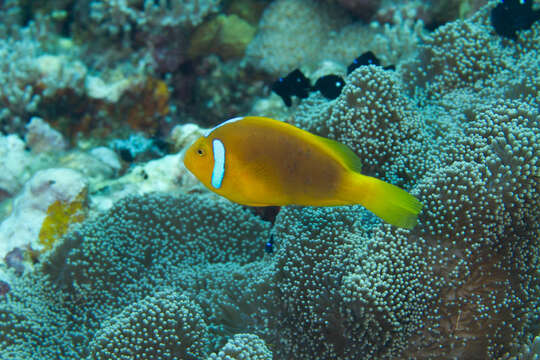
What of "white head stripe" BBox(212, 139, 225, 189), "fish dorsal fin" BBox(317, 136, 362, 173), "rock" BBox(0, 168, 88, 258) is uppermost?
"fish dorsal fin" BBox(317, 136, 362, 173)

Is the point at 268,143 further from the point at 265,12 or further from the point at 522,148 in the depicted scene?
the point at 265,12

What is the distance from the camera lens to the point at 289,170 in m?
1.75

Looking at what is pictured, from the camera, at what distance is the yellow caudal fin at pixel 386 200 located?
169 cm

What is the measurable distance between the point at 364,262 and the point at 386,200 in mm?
516

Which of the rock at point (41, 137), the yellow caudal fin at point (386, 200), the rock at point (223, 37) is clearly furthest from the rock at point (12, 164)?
the yellow caudal fin at point (386, 200)

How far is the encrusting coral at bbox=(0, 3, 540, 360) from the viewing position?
6.82ft

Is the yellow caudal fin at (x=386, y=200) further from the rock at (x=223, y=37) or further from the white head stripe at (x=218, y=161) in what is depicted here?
the rock at (x=223, y=37)

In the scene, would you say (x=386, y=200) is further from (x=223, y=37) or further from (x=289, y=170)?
(x=223, y=37)

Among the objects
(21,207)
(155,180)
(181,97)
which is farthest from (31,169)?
(181,97)

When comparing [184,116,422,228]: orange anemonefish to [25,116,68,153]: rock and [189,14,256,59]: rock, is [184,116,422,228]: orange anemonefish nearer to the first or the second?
[25,116,68,153]: rock

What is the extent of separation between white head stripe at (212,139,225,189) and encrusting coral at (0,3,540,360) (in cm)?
73

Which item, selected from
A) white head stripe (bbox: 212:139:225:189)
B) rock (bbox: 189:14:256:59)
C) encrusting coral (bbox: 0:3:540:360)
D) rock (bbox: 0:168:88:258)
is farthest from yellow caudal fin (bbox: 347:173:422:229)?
rock (bbox: 189:14:256:59)

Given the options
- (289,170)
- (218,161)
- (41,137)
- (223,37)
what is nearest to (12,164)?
(41,137)

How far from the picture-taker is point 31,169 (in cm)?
426
